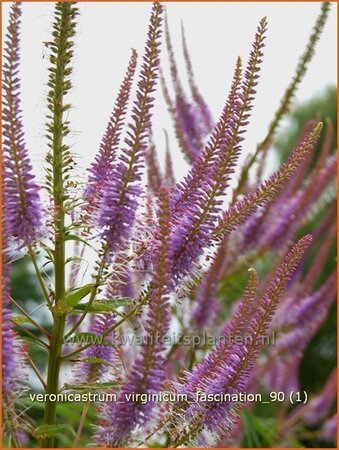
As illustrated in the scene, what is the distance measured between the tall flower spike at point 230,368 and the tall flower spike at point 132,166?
0.21 meters

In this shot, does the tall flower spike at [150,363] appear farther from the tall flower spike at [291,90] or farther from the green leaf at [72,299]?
the tall flower spike at [291,90]

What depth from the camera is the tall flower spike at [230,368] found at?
1.09 metres

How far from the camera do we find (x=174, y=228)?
43.4 inches

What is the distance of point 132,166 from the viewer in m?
1.05

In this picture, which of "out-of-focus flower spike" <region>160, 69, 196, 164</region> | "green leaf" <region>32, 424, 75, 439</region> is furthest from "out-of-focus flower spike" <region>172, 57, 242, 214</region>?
"out-of-focus flower spike" <region>160, 69, 196, 164</region>

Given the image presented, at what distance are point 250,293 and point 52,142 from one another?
0.37 metres

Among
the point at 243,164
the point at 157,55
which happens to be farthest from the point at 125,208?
the point at 243,164

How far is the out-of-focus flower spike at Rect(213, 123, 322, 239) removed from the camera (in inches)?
44.1

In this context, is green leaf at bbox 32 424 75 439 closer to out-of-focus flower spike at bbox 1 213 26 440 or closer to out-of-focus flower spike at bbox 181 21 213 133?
out-of-focus flower spike at bbox 1 213 26 440

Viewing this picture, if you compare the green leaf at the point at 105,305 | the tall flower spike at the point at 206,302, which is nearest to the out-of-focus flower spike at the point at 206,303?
the tall flower spike at the point at 206,302

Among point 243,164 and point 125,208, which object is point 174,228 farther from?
point 243,164

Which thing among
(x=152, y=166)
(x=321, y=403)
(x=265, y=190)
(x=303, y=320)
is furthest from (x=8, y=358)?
(x=321, y=403)

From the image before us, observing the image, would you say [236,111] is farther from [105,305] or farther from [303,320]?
[303,320]

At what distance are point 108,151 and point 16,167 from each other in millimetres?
151
